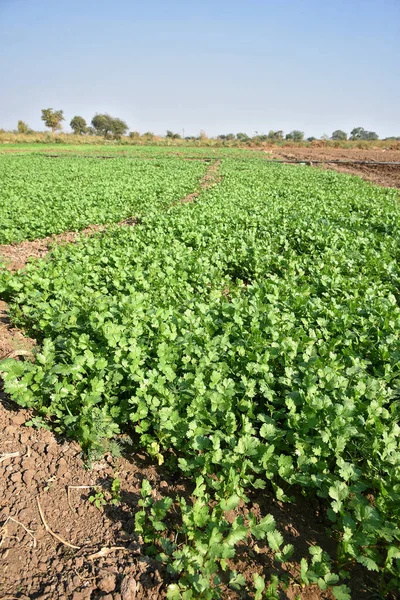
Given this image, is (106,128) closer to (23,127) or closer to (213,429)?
(23,127)

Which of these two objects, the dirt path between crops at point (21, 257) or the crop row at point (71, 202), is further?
the crop row at point (71, 202)

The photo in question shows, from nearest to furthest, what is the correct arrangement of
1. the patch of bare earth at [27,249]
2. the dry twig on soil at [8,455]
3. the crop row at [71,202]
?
the dry twig on soil at [8,455] < the patch of bare earth at [27,249] < the crop row at [71,202]

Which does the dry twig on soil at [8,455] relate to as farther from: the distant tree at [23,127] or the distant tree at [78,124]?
the distant tree at [78,124]

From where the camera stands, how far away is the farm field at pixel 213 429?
80.4 inches

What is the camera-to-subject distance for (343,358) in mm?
3705

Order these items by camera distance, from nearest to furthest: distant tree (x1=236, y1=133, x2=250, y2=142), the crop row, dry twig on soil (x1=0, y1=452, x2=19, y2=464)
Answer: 1. dry twig on soil (x1=0, y1=452, x2=19, y2=464)
2. the crop row
3. distant tree (x1=236, y1=133, x2=250, y2=142)

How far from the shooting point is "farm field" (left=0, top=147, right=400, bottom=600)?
204cm

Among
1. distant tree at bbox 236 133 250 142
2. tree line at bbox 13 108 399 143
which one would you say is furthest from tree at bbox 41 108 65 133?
distant tree at bbox 236 133 250 142

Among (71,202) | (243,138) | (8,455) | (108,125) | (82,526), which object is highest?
(108,125)

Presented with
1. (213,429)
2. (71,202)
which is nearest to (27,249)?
(71,202)

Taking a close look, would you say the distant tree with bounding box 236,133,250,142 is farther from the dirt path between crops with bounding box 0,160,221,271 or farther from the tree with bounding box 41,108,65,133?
the dirt path between crops with bounding box 0,160,221,271

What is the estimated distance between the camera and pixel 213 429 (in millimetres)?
2885

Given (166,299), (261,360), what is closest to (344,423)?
(261,360)

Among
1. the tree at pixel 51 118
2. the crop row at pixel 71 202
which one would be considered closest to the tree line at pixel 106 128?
the tree at pixel 51 118
